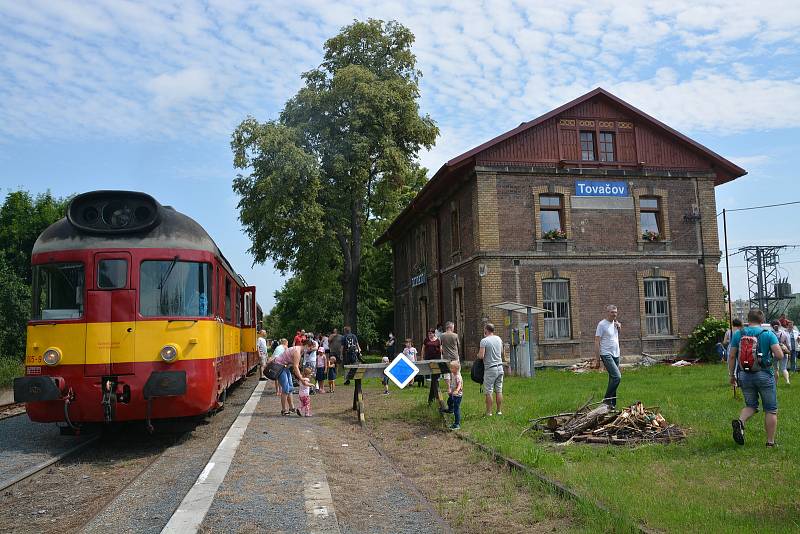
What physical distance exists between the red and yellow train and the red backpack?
6.70 meters

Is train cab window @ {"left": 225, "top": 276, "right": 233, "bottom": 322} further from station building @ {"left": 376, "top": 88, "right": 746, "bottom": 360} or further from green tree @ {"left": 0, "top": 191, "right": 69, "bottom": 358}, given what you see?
green tree @ {"left": 0, "top": 191, "right": 69, "bottom": 358}

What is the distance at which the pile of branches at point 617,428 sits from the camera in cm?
889

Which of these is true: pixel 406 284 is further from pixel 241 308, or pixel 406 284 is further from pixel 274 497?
pixel 274 497

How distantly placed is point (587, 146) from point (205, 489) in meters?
20.9

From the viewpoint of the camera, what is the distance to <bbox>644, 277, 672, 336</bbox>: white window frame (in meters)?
24.5

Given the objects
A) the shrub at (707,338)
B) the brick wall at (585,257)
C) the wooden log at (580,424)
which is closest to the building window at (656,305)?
the brick wall at (585,257)

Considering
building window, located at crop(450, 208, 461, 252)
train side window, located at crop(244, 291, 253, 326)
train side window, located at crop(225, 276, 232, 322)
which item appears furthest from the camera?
building window, located at crop(450, 208, 461, 252)

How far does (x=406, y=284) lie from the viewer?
118 feet

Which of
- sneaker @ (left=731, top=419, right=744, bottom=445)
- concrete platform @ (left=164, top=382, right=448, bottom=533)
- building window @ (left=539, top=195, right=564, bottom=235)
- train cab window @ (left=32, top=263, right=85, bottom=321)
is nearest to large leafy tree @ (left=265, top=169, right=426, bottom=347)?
building window @ (left=539, top=195, right=564, bottom=235)

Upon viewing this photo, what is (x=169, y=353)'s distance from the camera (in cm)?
926

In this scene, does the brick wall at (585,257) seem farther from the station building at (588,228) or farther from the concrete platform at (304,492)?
the concrete platform at (304,492)

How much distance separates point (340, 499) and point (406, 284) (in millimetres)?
29270

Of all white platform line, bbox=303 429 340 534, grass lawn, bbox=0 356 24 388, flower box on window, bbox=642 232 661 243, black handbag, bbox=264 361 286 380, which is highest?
flower box on window, bbox=642 232 661 243

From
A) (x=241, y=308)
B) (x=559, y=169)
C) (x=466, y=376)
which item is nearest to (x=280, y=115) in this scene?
(x=559, y=169)
